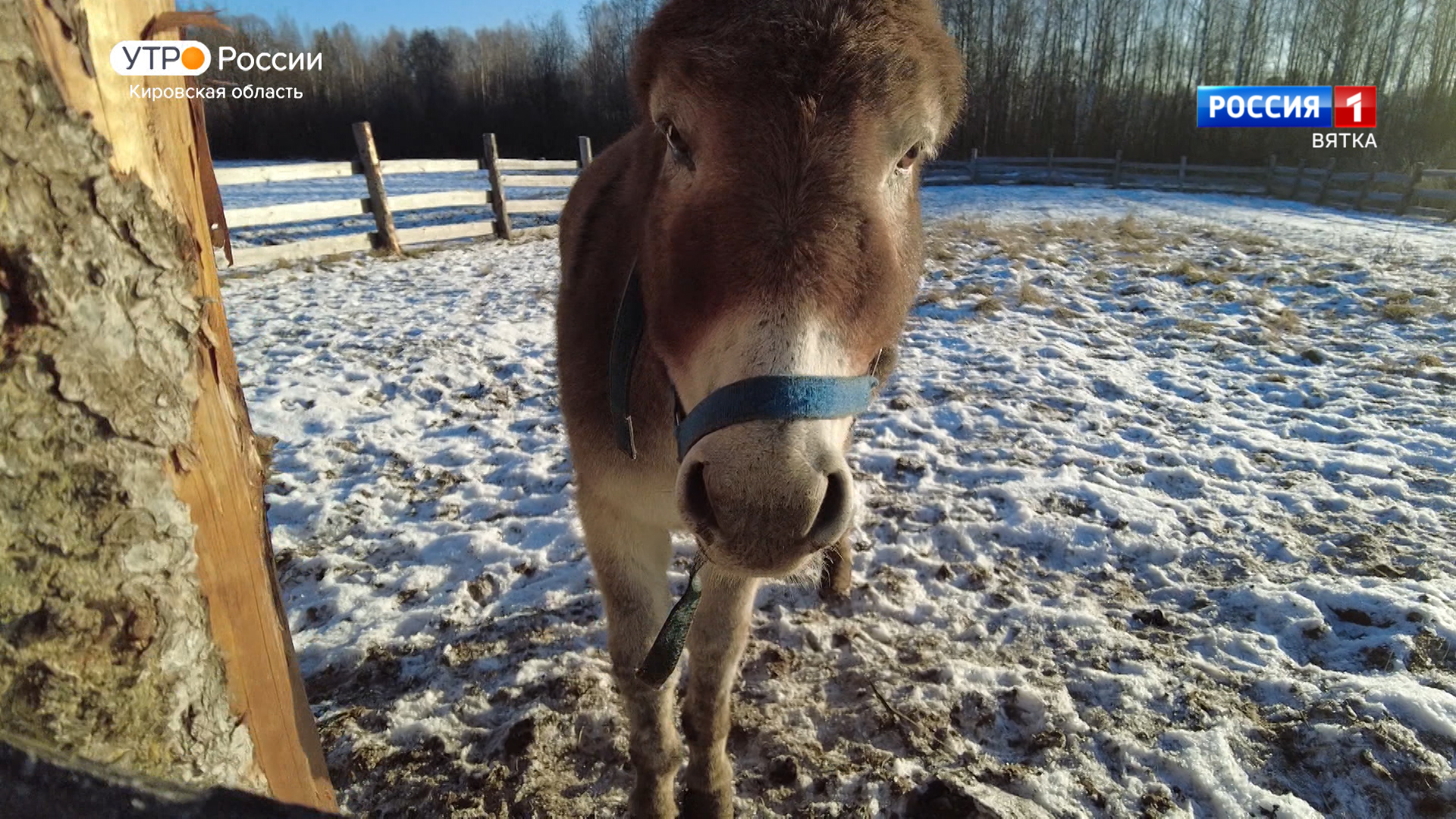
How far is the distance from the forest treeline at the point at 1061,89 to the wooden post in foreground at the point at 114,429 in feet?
91.0

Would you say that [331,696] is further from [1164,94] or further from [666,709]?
[1164,94]

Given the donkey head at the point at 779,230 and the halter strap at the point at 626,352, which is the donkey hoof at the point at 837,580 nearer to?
the halter strap at the point at 626,352

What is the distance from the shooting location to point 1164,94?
35094 millimetres

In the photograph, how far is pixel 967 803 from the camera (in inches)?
92.4

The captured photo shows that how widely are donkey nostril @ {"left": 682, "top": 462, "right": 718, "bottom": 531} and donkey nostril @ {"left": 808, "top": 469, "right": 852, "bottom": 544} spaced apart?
21 cm

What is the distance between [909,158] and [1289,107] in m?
37.4

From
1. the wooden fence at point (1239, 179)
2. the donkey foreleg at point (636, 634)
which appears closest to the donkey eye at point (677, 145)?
the donkey foreleg at point (636, 634)

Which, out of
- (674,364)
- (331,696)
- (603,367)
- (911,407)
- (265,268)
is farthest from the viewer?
(265,268)

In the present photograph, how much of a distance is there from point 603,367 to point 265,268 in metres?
10.6

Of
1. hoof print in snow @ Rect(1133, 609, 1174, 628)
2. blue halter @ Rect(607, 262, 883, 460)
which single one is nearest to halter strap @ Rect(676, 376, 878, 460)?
blue halter @ Rect(607, 262, 883, 460)

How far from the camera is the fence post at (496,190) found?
13.5 meters

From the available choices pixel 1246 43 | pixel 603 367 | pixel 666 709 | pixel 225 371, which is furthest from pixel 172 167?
pixel 1246 43

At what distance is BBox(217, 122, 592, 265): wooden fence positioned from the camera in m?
10.3

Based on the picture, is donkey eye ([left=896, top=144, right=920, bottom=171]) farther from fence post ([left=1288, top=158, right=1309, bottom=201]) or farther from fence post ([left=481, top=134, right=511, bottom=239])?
fence post ([left=1288, top=158, right=1309, bottom=201])
